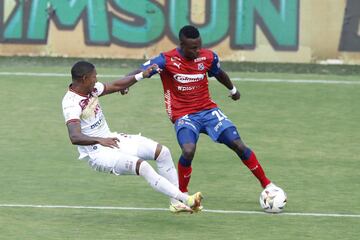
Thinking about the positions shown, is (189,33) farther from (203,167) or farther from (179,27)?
(179,27)

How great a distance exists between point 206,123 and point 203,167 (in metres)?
2.25

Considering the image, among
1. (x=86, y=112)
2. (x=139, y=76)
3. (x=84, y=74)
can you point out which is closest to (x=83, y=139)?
(x=86, y=112)

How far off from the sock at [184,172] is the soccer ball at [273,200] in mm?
1015

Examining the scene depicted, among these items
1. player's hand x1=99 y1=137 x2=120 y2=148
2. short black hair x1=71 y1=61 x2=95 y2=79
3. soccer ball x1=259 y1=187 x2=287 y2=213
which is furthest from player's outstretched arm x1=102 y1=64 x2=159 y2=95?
soccer ball x1=259 y1=187 x2=287 y2=213

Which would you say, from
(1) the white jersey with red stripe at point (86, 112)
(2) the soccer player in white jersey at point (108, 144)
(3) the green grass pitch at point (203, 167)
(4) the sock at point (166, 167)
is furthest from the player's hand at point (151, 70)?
(3) the green grass pitch at point (203, 167)

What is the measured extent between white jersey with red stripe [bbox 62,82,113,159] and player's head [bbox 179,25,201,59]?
1.31 m

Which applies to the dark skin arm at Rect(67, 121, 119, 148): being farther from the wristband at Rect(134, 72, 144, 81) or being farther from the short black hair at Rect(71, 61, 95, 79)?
the wristband at Rect(134, 72, 144, 81)

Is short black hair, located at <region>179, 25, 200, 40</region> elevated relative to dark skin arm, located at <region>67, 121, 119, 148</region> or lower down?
elevated

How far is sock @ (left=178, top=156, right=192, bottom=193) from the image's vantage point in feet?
46.3

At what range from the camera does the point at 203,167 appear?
654 inches

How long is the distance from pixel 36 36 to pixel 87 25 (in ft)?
4.08

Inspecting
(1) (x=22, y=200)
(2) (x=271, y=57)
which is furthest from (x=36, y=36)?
(1) (x=22, y=200)

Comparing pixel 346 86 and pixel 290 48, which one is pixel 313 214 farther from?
pixel 290 48

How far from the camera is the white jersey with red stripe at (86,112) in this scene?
13.1 metres
